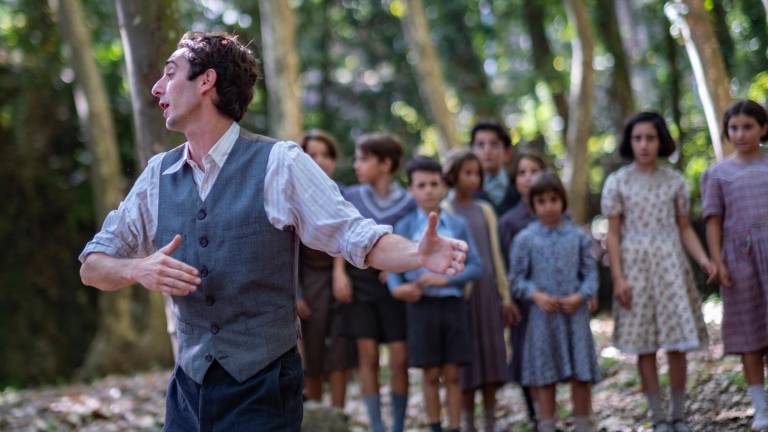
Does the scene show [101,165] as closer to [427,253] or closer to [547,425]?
[547,425]

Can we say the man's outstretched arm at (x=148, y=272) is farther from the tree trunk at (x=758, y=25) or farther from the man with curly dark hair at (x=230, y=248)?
the tree trunk at (x=758, y=25)

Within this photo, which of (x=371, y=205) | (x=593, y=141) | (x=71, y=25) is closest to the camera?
(x=371, y=205)

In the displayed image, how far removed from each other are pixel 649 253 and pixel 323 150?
8.43ft

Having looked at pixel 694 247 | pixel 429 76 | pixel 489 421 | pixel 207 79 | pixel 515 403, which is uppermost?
pixel 429 76

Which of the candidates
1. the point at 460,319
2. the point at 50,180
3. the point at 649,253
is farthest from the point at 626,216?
the point at 50,180

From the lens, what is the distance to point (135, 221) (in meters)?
3.96

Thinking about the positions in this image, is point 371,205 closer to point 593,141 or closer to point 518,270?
point 518,270

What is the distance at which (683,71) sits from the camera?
16.9m

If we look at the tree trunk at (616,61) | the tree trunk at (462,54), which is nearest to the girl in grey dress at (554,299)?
the tree trunk at (616,61)

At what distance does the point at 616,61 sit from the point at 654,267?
37.1 ft

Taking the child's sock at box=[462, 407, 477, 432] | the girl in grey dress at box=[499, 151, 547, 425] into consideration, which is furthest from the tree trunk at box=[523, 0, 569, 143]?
the child's sock at box=[462, 407, 477, 432]

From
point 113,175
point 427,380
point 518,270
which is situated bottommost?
point 427,380

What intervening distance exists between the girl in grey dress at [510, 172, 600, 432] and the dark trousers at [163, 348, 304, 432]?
3.41 metres

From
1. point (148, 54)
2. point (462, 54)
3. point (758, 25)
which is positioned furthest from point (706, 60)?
point (462, 54)
